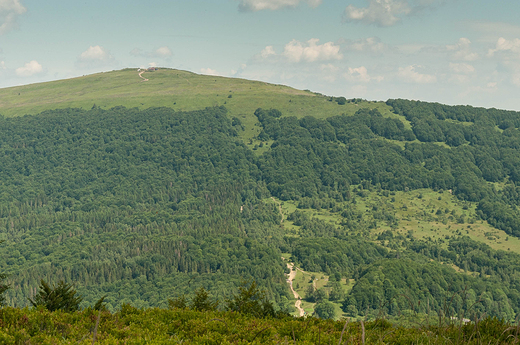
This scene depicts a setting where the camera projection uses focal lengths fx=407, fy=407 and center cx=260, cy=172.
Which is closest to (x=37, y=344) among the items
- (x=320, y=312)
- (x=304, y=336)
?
(x=304, y=336)

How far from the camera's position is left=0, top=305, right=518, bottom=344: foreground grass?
16750mm

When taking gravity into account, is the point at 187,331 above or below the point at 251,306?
above

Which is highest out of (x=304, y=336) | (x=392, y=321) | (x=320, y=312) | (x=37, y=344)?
(x=37, y=344)

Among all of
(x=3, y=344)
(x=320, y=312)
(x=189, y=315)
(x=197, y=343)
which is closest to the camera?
(x=3, y=344)

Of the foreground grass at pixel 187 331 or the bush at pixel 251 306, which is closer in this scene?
the foreground grass at pixel 187 331

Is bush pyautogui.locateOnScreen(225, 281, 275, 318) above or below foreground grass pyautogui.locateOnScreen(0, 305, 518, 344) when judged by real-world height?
below

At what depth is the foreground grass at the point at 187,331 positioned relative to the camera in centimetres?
1675

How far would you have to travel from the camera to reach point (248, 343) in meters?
17.5

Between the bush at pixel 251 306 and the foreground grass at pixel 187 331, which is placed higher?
the foreground grass at pixel 187 331

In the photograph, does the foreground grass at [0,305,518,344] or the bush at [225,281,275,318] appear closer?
the foreground grass at [0,305,518,344]

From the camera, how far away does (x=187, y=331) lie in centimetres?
2033

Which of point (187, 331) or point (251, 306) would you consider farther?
point (251, 306)

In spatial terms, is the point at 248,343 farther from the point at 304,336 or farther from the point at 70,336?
the point at 70,336

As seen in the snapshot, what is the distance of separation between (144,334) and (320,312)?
188006mm
